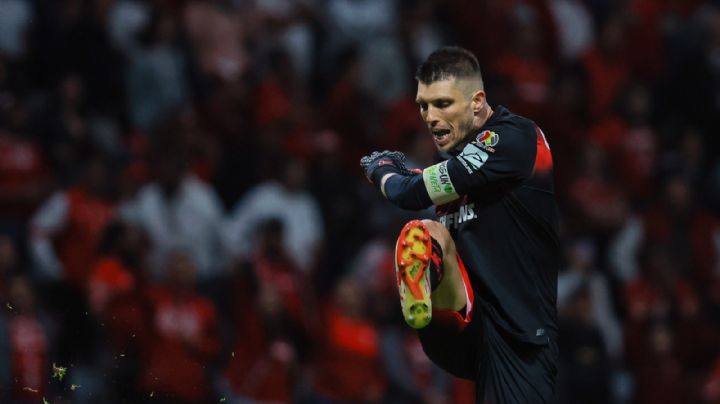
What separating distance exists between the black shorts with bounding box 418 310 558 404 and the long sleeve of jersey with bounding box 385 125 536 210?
0.61m

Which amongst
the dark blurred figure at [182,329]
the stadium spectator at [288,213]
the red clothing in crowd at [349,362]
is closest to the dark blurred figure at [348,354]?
the red clothing in crowd at [349,362]

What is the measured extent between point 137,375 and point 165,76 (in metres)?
3.93

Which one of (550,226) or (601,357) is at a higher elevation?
(550,226)

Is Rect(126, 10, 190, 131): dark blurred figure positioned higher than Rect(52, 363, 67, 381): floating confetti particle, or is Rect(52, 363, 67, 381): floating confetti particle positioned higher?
Rect(126, 10, 190, 131): dark blurred figure

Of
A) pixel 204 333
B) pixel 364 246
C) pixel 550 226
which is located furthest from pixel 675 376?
pixel 550 226

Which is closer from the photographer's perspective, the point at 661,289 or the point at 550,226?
the point at 550,226

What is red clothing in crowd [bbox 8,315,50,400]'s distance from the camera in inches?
373

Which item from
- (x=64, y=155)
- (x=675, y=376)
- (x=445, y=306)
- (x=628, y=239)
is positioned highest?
(x=64, y=155)

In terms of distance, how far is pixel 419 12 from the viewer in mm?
13414

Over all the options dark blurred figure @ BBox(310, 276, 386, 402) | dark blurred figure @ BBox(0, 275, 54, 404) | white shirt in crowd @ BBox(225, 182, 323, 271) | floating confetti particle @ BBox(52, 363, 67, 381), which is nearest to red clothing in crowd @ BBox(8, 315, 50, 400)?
dark blurred figure @ BBox(0, 275, 54, 404)

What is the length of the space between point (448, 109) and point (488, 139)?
0.23m

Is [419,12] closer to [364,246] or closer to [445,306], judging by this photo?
[364,246]

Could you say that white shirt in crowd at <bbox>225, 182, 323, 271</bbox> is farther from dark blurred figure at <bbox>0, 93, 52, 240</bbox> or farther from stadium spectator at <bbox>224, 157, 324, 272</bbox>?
dark blurred figure at <bbox>0, 93, 52, 240</bbox>

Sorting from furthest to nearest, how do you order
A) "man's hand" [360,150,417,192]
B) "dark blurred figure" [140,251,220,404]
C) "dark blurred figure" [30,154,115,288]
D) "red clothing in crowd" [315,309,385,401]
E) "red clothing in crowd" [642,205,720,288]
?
"red clothing in crowd" [642,205,720,288]
"red clothing in crowd" [315,309,385,401]
"dark blurred figure" [30,154,115,288]
"dark blurred figure" [140,251,220,404]
"man's hand" [360,150,417,192]
